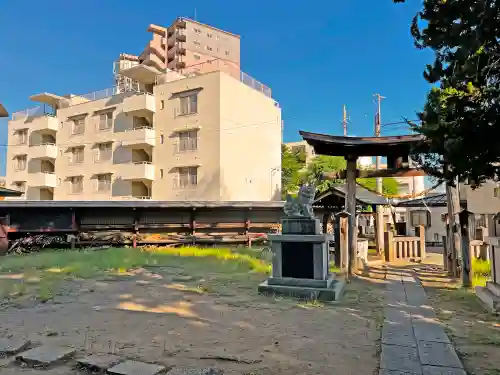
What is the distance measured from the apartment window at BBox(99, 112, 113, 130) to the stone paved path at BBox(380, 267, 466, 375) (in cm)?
3011

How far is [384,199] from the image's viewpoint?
1883cm

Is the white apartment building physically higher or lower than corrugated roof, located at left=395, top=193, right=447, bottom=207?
higher

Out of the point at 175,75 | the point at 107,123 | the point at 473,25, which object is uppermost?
the point at 175,75

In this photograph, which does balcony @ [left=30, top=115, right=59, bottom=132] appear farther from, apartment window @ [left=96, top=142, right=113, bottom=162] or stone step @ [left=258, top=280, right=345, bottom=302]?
stone step @ [left=258, top=280, right=345, bottom=302]

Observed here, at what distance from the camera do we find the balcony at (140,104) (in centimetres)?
3095

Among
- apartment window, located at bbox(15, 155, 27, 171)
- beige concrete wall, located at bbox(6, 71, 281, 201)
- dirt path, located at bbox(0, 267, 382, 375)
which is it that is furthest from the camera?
apartment window, located at bbox(15, 155, 27, 171)

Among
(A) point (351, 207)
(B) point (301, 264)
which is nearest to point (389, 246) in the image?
(A) point (351, 207)

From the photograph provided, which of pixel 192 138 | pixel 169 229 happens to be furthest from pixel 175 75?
pixel 169 229

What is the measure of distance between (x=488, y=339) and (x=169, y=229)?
18.5 meters

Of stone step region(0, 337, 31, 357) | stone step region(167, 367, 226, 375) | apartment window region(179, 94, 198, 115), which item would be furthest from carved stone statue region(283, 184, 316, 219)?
apartment window region(179, 94, 198, 115)

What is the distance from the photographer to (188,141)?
29.7m

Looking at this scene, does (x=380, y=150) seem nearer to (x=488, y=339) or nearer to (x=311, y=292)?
(x=311, y=292)

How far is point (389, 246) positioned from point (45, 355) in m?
14.3

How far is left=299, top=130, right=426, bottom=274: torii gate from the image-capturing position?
11969 mm
